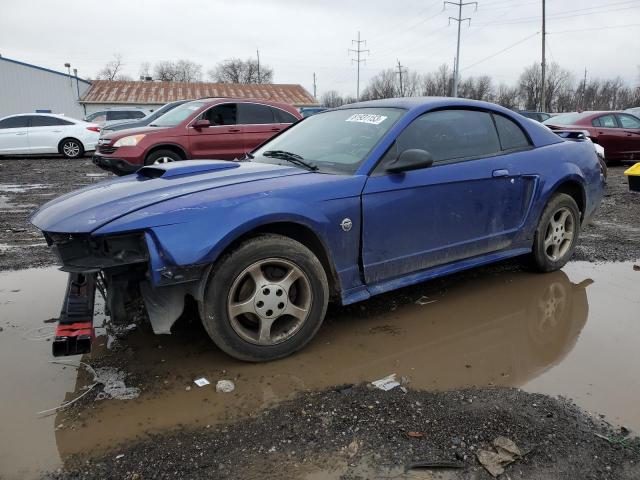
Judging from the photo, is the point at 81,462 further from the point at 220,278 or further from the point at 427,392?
the point at 427,392

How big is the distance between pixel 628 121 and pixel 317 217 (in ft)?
42.9

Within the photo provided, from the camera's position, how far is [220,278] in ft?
9.07

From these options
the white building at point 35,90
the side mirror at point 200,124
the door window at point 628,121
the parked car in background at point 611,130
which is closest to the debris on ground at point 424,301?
the side mirror at point 200,124

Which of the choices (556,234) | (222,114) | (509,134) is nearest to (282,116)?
(222,114)

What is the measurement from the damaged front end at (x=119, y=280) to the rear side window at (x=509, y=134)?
9.28ft

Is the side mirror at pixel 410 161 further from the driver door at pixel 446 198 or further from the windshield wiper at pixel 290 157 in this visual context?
the windshield wiper at pixel 290 157

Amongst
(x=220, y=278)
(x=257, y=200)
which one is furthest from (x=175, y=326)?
(x=257, y=200)

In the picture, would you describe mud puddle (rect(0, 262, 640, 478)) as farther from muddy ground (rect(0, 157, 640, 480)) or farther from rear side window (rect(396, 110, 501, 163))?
rear side window (rect(396, 110, 501, 163))

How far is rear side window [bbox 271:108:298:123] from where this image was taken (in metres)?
9.96

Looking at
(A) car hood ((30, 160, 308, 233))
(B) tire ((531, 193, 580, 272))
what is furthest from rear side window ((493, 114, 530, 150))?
(A) car hood ((30, 160, 308, 233))

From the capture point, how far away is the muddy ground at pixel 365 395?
2176 millimetres

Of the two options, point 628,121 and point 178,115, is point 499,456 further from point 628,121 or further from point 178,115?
point 628,121

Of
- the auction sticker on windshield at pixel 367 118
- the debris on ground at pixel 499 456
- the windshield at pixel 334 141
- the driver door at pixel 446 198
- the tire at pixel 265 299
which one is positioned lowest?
the debris on ground at pixel 499 456

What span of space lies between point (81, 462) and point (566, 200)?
13.9 ft
